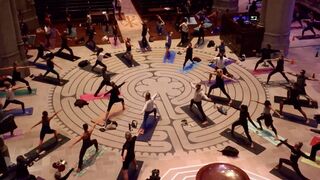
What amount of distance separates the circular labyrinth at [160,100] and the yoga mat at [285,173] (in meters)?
2.61

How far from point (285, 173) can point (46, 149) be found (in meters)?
9.28

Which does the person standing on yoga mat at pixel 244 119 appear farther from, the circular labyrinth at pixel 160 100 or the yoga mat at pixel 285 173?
the yoga mat at pixel 285 173

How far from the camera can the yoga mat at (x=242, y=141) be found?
16.5m

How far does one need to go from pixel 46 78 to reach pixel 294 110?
12.8 metres

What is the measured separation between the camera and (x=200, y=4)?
32.4 m

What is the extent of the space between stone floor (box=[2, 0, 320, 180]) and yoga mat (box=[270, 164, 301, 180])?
23cm

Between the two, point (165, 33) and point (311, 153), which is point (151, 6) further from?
point (311, 153)

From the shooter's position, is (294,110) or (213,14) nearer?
(294,110)

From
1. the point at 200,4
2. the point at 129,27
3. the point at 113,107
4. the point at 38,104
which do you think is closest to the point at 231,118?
the point at 113,107

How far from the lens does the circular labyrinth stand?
56.4 ft

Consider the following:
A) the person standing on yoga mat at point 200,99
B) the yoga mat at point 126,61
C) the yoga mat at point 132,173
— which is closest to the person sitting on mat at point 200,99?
the person standing on yoga mat at point 200,99

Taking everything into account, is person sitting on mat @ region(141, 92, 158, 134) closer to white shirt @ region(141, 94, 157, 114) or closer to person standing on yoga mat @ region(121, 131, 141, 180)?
white shirt @ region(141, 94, 157, 114)

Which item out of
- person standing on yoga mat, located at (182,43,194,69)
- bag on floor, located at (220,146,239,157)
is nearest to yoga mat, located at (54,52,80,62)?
person standing on yoga mat, located at (182,43,194,69)

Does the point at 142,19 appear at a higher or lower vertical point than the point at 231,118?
higher
